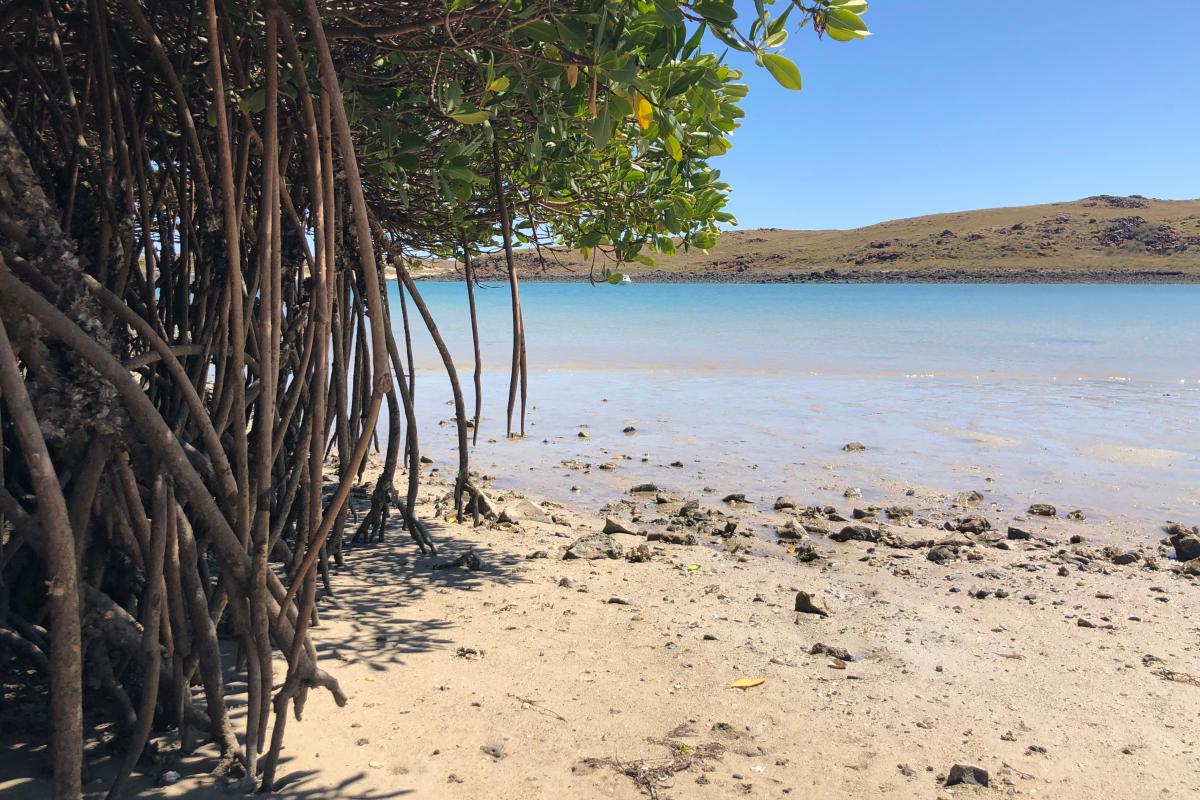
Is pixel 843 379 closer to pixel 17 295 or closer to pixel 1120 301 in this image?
pixel 17 295

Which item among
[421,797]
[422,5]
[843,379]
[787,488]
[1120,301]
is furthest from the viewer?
[1120,301]

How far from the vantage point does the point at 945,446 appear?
10.6m

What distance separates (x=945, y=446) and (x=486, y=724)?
827 centimetres

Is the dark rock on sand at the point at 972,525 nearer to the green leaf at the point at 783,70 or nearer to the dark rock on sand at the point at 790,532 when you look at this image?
the dark rock on sand at the point at 790,532

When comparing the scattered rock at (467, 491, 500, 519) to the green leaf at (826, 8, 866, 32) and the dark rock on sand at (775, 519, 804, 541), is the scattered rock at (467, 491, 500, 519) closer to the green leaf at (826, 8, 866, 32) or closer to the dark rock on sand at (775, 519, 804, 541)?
the dark rock on sand at (775, 519, 804, 541)

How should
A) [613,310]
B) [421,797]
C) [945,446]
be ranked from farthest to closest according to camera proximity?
[613,310] < [945,446] < [421,797]

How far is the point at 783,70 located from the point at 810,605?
3287 millimetres

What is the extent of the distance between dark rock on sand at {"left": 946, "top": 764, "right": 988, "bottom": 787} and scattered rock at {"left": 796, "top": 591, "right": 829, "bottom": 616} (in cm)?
174

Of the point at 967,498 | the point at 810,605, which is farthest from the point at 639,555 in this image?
the point at 967,498

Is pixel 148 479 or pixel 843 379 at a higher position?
pixel 148 479

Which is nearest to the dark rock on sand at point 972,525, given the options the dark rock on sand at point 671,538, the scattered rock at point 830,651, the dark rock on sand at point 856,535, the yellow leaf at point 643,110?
the dark rock on sand at point 856,535

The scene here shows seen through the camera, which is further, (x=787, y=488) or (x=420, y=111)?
(x=787, y=488)

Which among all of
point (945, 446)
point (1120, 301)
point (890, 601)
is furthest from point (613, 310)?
point (890, 601)

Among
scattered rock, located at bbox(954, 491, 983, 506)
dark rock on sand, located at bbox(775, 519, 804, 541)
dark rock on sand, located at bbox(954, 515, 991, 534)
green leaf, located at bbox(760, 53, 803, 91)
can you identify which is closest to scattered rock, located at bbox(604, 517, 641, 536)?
dark rock on sand, located at bbox(775, 519, 804, 541)
